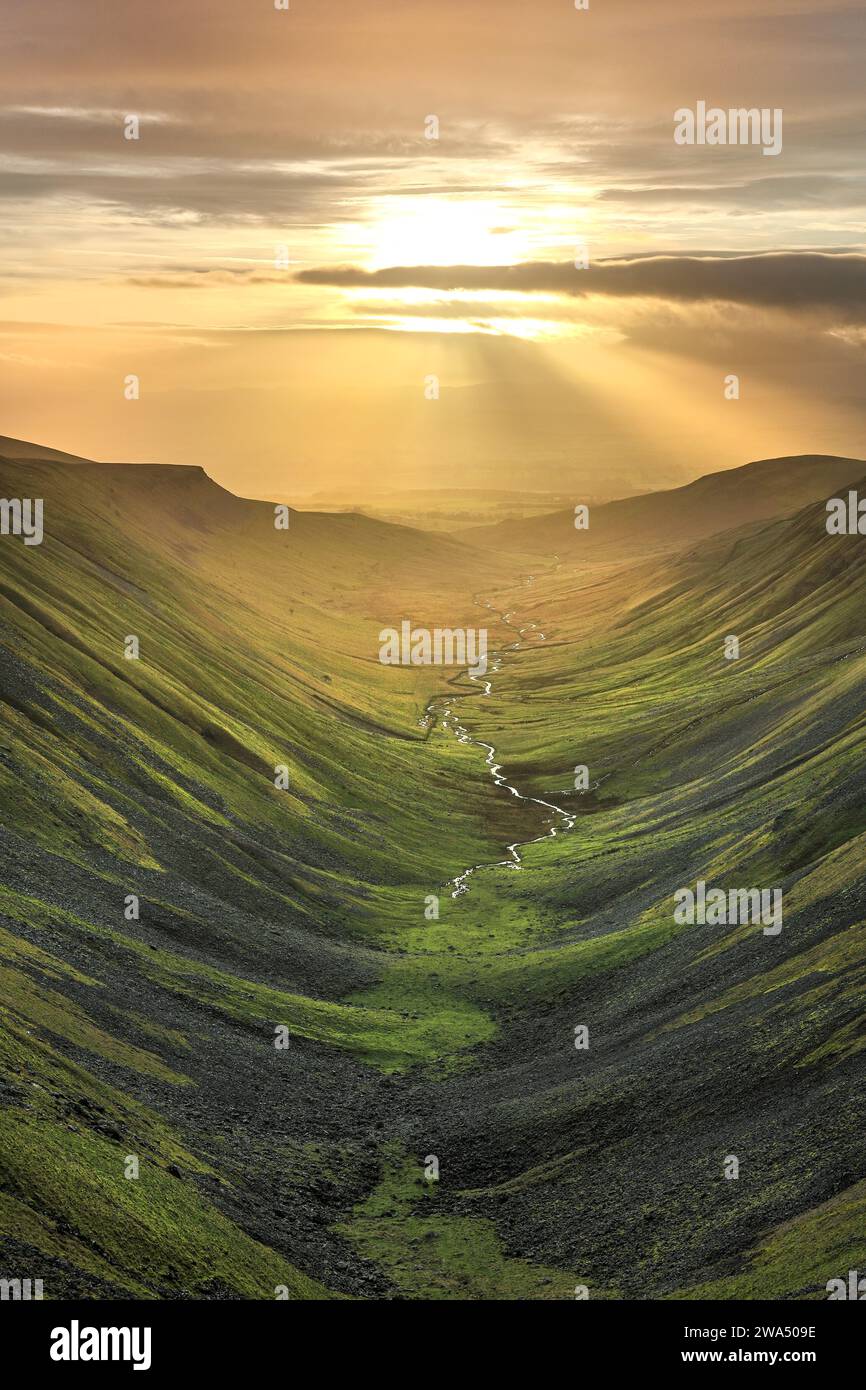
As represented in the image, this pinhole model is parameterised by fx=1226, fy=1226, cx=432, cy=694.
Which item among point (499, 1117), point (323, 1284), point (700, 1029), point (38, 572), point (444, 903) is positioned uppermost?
point (38, 572)

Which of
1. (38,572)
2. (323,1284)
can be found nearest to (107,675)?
(38,572)

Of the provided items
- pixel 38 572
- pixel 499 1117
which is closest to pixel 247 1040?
pixel 499 1117

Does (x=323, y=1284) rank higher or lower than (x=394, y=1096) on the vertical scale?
lower
